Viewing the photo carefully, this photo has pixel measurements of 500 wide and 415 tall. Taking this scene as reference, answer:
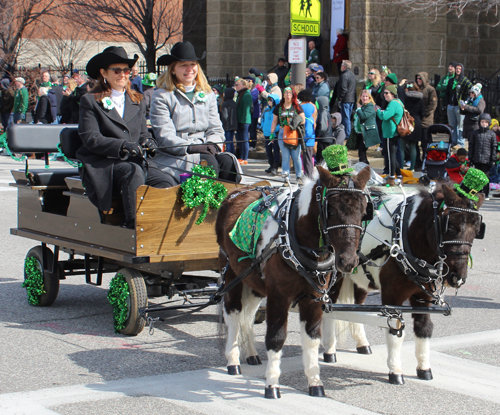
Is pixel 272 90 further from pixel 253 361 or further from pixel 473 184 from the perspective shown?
pixel 473 184

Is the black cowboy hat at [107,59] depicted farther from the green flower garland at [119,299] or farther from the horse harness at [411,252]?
the horse harness at [411,252]

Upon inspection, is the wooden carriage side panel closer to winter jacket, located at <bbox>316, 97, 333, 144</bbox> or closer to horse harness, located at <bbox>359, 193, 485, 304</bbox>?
horse harness, located at <bbox>359, 193, 485, 304</bbox>

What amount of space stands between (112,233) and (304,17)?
884 centimetres

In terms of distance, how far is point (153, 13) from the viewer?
34.0 meters

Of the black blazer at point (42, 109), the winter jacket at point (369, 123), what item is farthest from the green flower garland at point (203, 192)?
the black blazer at point (42, 109)

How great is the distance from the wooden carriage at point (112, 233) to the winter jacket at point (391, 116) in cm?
912

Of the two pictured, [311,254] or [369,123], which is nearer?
[311,254]

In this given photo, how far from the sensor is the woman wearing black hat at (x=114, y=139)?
649 cm

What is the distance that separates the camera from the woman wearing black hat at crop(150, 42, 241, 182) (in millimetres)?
6949

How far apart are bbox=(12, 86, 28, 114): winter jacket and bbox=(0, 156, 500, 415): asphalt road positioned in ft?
54.3

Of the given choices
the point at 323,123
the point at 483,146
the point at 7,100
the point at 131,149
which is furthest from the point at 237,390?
the point at 7,100

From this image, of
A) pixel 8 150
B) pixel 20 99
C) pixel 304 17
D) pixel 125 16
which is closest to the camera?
pixel 8 150

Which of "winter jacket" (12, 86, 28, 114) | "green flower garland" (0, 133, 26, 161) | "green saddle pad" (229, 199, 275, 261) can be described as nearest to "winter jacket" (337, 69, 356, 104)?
"green flower garland" (0, 133, 26, 161)

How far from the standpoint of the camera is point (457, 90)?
17734mm
